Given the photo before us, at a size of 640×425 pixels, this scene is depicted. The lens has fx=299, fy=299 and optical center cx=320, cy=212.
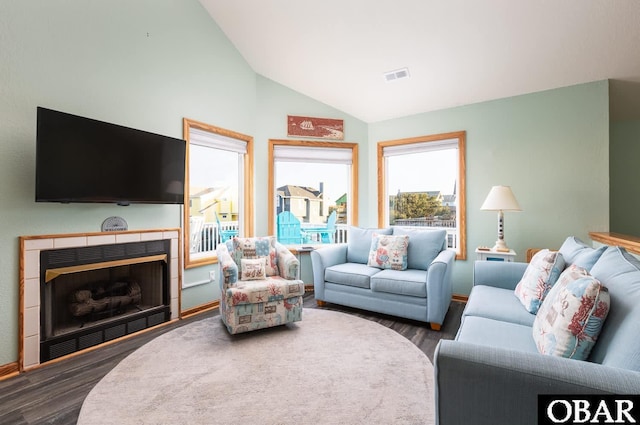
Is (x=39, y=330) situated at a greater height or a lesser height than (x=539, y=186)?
lesser

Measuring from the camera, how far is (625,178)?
3.95 metres

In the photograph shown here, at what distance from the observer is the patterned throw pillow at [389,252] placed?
333 centimetres

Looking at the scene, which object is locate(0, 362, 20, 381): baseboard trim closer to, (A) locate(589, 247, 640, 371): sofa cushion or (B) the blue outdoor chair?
(B) the blue outdoor chair

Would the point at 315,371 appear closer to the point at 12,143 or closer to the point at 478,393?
the point at 478,393

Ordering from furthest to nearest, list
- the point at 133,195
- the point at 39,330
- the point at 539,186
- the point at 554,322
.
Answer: the point at 539,186 → the point at 133,195 → the point at 39,330 → the point at 554,322

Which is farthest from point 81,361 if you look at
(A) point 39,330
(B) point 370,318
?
(B) point 370,318

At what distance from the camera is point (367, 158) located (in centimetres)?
446

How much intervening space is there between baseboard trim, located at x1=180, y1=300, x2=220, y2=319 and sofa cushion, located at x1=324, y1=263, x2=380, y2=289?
1339mm

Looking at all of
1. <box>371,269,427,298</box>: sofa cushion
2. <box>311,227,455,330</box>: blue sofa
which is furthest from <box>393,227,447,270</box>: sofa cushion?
<box>371,269,427,298</box>: sofa cushion

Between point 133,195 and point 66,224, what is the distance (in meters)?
0.51

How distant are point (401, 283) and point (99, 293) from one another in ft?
9.15

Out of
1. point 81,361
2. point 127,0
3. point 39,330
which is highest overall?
point 127,0

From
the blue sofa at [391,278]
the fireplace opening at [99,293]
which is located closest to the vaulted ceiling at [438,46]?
the blue sofa at [391,278]

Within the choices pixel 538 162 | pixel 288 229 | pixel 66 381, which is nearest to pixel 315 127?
pixel 288 229
